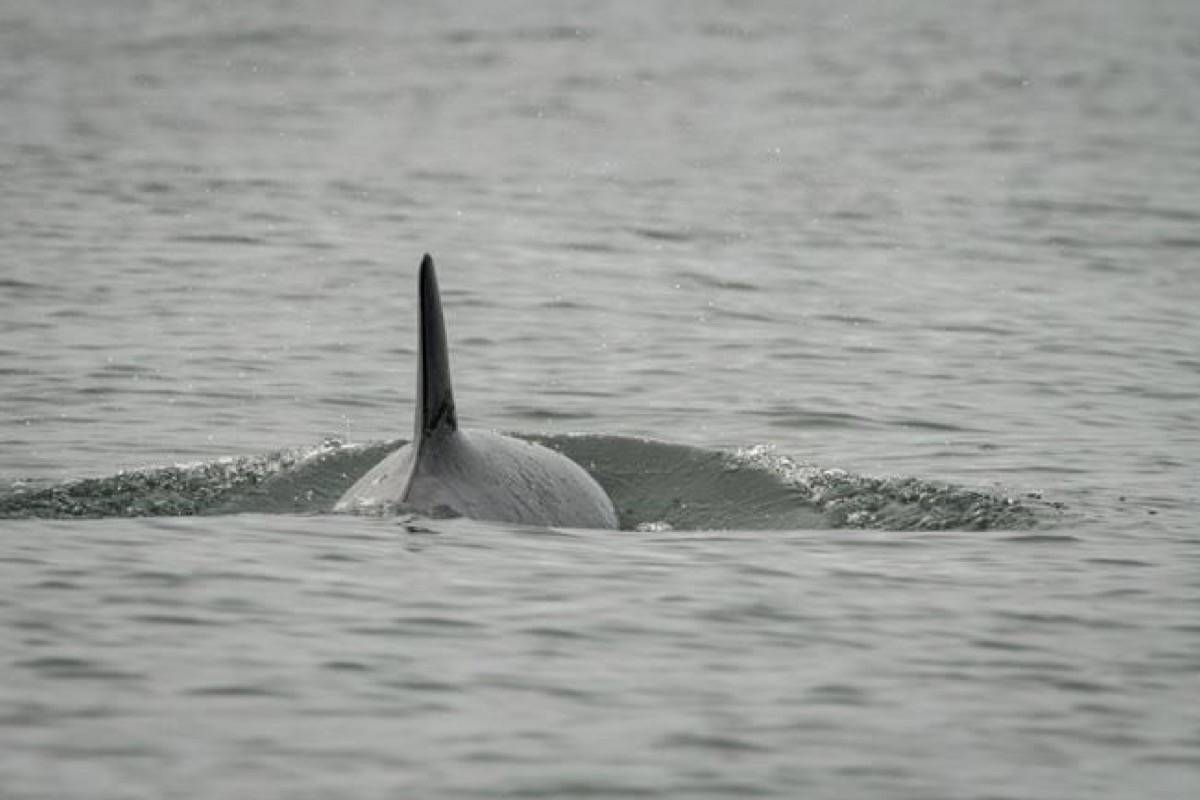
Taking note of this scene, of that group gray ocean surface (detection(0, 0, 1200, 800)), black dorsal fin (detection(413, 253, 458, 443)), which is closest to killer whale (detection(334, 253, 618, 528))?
black dorsal fin (detection(413, 253, 458, 443))

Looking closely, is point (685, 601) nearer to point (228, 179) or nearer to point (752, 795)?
point (752, 795)

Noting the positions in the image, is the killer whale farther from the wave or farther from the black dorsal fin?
the wave

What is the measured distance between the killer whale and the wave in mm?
749

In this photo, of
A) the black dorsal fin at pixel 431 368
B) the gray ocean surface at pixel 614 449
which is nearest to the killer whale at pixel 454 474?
the black dorsal fin at pixel 431 368

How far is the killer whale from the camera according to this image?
15367mm

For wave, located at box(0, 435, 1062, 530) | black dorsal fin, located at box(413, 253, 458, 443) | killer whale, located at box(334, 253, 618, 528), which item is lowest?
wave, located at box(0, 435, 1062, 530)

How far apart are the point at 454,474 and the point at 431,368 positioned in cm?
99

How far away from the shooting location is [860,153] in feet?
151

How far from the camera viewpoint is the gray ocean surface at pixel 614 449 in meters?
11.9

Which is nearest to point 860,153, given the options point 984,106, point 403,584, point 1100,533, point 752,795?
point 984,106

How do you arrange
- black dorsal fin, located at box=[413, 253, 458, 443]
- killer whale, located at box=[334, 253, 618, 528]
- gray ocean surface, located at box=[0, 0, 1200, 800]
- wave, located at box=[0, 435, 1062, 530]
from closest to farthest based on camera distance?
gray ocean surface, located at box=[0, 0, 1200, 800], black dorsal fin, located at box=[413, 253, 458, 443], killer whale, located at box=[334, 253, 618, 528], wave, located at box=[0, 435, 1062, 530]

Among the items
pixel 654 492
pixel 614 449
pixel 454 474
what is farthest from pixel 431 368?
pixel 614 449

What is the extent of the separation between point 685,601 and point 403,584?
5.46 ft

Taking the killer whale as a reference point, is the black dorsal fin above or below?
above
